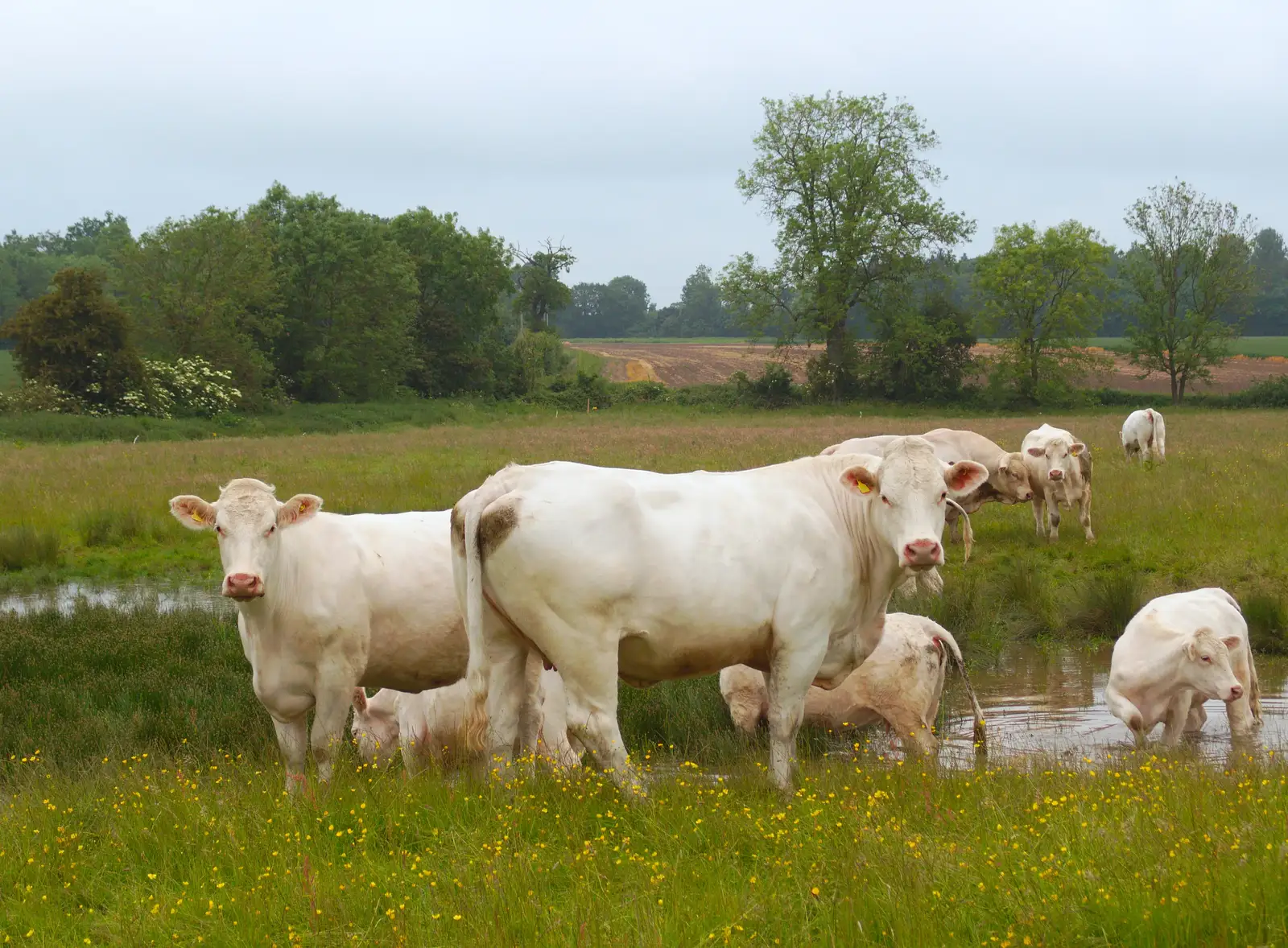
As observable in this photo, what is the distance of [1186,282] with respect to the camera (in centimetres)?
6925

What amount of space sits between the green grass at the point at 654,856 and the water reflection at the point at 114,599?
5.84m

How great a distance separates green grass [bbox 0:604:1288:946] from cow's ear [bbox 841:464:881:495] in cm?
172

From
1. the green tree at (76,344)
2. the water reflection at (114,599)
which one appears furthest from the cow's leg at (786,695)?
the green tree at (76,344)

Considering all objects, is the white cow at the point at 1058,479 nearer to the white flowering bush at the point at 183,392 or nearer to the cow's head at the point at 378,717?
the cow's head at the point at 378,717

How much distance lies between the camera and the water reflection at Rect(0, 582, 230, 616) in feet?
44.6

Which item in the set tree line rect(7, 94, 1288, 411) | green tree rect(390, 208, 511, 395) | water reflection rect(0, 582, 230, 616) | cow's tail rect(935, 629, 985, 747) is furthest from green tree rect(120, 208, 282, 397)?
cow's tail rect(935, 629, 985, 747)

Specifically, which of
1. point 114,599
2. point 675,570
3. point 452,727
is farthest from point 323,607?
point 114,599

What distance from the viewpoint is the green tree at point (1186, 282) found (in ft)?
219

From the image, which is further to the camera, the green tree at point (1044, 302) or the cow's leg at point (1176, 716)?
the green tree at point (1044, 302)

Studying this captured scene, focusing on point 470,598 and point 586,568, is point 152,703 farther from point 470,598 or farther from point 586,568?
point 586,568

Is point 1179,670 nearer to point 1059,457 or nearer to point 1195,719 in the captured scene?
point 1195,719

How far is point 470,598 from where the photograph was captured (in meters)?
7.06

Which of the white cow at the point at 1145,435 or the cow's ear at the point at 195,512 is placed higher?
the cow's ear at the point at 195,512

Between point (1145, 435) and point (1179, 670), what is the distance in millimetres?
20375
